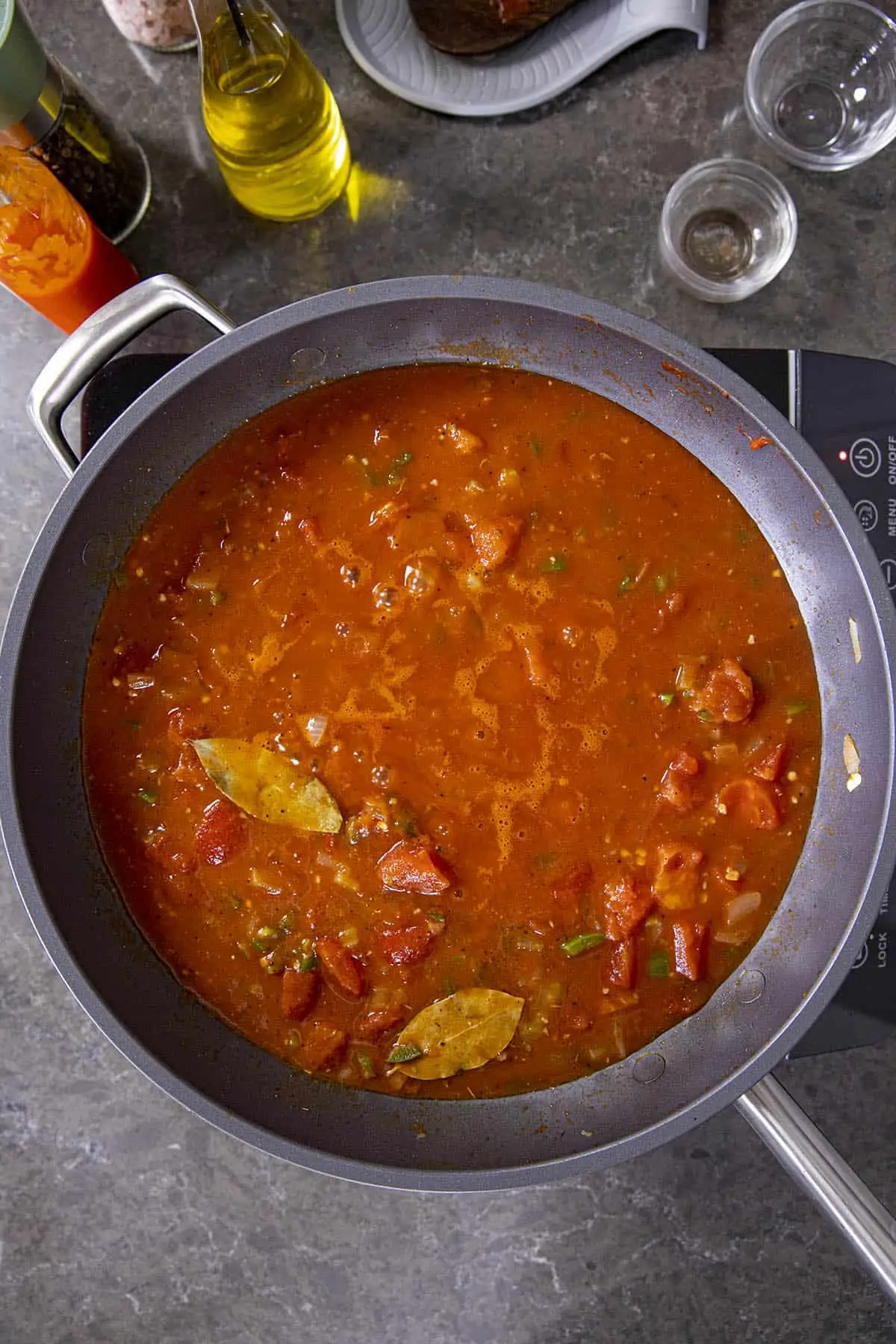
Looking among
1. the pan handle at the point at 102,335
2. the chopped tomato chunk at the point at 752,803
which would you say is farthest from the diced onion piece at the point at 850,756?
the pan handle at the point at 102,335

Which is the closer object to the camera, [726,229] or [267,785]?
[267,785]

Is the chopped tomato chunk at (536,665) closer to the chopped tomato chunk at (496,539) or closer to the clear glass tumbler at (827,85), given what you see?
the chopped tomato chunk at (496,539)

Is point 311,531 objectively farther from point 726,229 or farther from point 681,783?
point 726,229

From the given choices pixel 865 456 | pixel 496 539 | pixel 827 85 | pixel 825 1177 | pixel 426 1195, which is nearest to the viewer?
pixel 825 1177

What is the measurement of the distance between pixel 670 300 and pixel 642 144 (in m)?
0.31

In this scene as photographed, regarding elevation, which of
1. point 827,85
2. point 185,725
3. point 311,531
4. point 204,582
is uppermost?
point 827,85

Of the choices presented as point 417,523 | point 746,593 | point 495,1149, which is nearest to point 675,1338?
point 495,1149

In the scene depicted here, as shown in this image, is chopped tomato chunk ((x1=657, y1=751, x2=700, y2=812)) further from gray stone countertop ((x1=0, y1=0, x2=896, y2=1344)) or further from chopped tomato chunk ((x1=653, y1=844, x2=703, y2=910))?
gray stone countertop ((x1=0, y1=0, x2=896, y2=1344))

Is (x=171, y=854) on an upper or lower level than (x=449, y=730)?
lower

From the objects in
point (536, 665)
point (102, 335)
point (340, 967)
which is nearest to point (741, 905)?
point (536, 665)

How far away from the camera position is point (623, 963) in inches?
68.3

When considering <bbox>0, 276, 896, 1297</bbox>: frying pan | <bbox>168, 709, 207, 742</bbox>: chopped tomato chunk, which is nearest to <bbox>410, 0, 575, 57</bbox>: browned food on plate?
<bbox>0, 276, 896, 1297</bbox>: frying pan

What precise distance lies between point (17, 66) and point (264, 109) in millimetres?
392

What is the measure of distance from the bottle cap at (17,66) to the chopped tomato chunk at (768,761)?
5.15 ft
